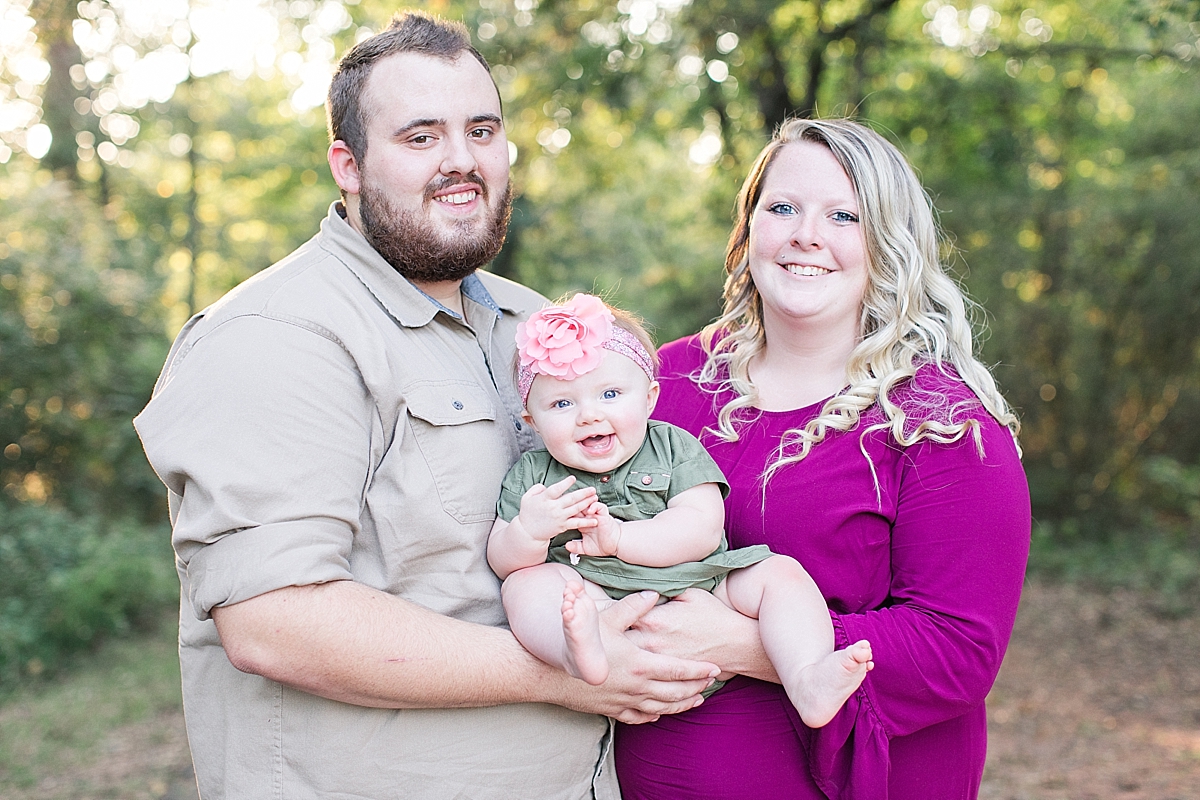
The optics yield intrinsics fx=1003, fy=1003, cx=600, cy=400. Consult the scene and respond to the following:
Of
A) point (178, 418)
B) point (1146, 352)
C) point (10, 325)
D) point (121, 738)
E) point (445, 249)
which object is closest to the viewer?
point (178, 418)

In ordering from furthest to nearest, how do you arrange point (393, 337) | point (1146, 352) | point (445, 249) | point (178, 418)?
1. point (1146, 352)
2. point (445, 249)
3. point (393, 337)
4. point (178, 418)

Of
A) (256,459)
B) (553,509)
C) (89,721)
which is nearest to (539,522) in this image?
Result: (553,509)

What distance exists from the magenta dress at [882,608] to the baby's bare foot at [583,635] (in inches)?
22.9

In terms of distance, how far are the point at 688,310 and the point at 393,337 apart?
25.4 feet

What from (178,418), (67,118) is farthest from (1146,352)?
(67,118)

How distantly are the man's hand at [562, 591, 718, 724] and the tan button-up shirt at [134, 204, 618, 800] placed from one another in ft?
0.49

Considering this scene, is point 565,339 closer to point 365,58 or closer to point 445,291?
point 445,291

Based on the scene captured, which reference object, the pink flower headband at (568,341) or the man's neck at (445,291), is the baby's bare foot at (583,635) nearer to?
the pink flower headband at (568,341)

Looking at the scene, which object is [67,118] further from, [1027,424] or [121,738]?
[1027,424]

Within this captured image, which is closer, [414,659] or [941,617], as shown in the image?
[414,659]

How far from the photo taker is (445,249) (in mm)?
2615

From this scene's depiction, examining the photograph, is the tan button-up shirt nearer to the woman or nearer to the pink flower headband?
the pink flower headband

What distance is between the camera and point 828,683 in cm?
219

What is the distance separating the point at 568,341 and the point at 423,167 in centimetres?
63
